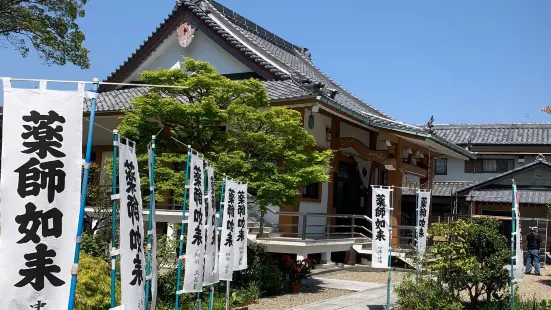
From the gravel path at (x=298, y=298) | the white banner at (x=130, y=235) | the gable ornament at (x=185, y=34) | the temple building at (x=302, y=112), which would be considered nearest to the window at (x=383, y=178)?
the temple building at (x=302, y=112)

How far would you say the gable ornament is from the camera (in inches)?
765

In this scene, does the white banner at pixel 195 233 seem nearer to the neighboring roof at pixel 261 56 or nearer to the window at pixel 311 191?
the neighboring roof at pixel 261 56

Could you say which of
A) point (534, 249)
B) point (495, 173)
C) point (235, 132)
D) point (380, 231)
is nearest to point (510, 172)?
point (495, 173)

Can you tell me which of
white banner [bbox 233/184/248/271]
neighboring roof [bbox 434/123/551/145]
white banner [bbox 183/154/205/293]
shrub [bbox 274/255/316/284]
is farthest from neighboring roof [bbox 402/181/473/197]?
white banner [bbox 183/154/205/293]

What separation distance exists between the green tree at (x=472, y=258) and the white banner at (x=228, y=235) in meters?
3.78

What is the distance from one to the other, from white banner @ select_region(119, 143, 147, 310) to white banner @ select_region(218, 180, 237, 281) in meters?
3.79

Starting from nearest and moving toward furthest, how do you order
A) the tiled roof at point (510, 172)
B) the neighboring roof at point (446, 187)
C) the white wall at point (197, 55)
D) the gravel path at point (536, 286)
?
the gravel path at point (536, 286) → the white wall at point (197, 55) → the tiled roof at point (510, 172) → the neighboring roof at point (446, 187)

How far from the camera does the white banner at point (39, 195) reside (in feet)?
16.5

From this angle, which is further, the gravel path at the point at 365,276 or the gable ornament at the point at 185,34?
the gable ornament at the point at 185,34

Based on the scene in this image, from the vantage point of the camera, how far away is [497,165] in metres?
33.5

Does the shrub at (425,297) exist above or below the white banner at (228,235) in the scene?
below

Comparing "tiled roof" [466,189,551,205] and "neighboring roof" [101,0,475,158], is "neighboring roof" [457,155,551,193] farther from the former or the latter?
"neighboring roof" [101,0,475,158]

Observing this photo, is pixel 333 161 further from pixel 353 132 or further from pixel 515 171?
pixel 515 171

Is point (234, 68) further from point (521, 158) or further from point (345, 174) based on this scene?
point (521, 158)
